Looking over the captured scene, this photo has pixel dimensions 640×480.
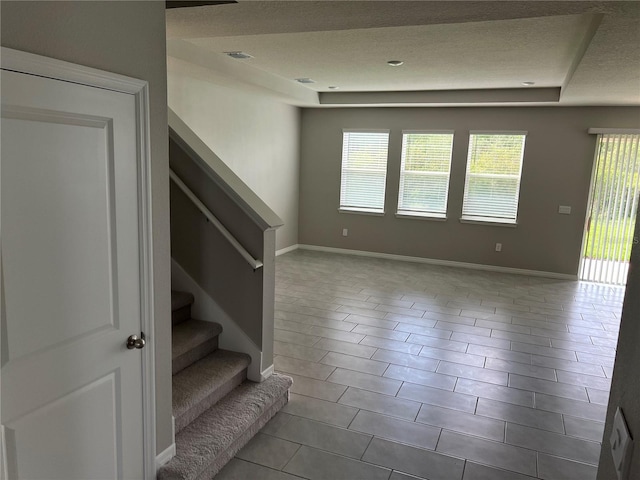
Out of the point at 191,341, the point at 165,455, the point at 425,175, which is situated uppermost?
the point at 425,175

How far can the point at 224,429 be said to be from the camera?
2641 mm

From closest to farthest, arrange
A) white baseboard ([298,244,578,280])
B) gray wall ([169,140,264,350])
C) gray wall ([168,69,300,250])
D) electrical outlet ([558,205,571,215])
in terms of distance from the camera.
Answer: gray wall ([169,140,264,350])
gray wall ([168,69,300,250])
electrical outlet ([558,205,571,215])
white baseboard ([298,244,578,280])

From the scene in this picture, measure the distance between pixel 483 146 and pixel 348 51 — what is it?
3.58 metres

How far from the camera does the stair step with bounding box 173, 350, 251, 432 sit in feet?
8.69

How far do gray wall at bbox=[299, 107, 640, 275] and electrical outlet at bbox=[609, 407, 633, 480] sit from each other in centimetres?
665

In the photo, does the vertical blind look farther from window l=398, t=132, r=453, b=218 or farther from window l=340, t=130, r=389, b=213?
window l=340, t=130, r=389, b=213

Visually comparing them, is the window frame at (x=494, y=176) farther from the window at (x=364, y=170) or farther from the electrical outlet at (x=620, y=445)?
the electrical outlet at (x=620, y=445)

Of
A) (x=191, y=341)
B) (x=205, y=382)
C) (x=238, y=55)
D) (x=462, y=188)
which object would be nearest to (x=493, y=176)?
(x=462, y=188)

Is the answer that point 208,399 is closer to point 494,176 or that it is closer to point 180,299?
point 180,299

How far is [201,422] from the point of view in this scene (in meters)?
2.71

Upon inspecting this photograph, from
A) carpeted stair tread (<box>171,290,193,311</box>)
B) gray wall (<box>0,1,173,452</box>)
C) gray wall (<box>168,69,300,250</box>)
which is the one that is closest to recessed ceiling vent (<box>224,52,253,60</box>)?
gray wall (<box>168,69,300,250</box>)

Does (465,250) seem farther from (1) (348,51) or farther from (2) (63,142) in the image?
(2) (63,142)

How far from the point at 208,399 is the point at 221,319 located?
618 mm

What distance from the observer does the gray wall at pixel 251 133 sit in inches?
219
